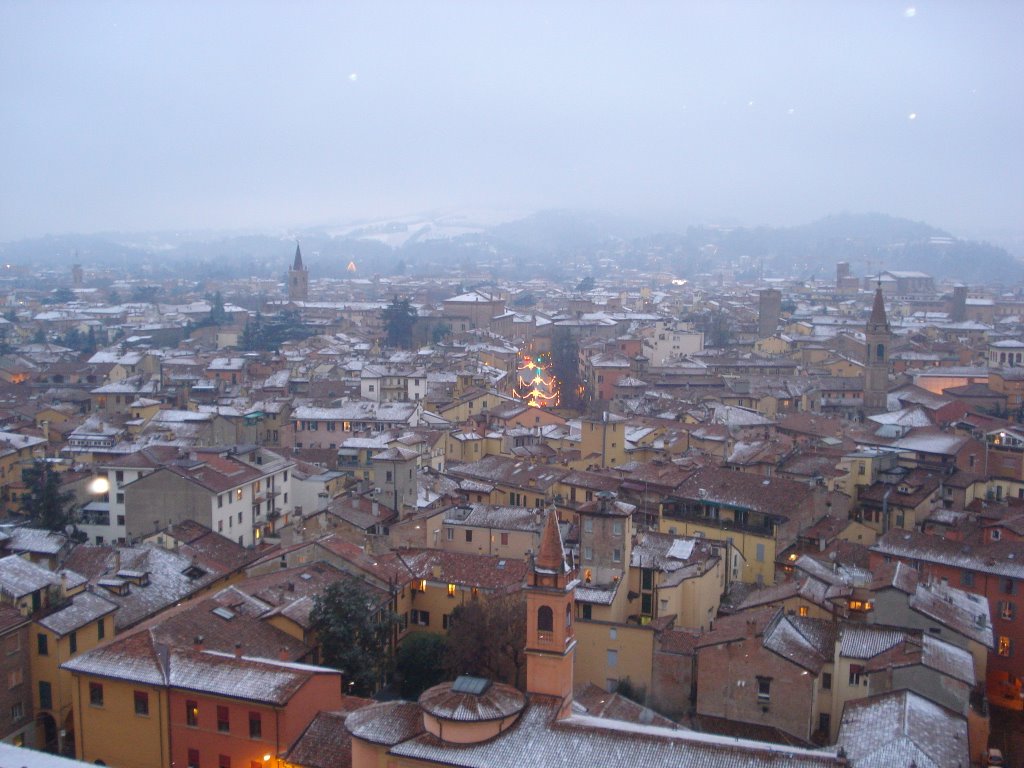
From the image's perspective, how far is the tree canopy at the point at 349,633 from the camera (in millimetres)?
13766

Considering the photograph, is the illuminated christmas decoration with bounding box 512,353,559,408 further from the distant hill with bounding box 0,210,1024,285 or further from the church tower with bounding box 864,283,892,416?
the distant hill with bounding box 0,210,1024,285

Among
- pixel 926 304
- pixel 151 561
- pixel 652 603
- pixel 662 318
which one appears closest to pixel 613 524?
pixel 652 603

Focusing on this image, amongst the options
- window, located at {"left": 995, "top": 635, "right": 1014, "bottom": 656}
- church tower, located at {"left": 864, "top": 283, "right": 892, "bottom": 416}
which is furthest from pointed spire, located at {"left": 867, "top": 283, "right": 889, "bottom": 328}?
window, located at {"left": 995, "top": 635, "right": 1014, "bottom": 656}

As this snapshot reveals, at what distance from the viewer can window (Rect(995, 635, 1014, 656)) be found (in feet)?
52.7

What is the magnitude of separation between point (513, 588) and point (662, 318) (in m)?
46.5

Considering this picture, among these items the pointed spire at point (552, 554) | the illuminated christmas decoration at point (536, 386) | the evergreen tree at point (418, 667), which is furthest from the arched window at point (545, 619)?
the illuminated christmas decoration at point (536, 386)

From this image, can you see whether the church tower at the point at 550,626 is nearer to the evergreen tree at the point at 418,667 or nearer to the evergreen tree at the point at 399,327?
the evergreen tree at the point at 418,667

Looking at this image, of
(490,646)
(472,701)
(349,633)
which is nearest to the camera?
(472,701)

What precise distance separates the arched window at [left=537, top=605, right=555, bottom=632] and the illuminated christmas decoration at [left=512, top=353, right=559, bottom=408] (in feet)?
90.3

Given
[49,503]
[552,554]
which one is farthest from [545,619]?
[49,503]

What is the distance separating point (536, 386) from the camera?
142 ft

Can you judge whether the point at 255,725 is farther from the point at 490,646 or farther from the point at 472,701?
the point at 490,646

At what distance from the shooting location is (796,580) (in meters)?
16.0

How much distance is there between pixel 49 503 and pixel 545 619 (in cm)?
1323
